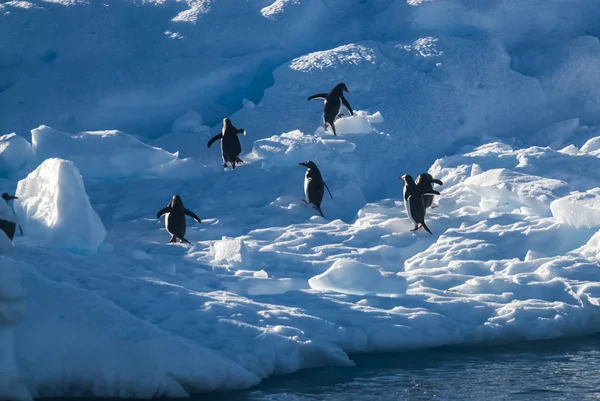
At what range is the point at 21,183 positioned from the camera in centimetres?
992

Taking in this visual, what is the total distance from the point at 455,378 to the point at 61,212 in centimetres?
438

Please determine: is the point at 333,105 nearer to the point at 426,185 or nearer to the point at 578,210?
the point at 426,185

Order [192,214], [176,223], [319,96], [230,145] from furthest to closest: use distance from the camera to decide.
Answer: [319,96], [230,145], [192,214], [176,223]

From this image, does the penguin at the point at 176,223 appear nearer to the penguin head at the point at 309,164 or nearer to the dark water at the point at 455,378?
the penguin head at the point at 309,164

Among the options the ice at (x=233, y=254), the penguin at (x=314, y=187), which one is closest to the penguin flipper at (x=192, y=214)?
the ice at (x=233, y=254)

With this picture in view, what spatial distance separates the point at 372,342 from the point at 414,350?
354mm

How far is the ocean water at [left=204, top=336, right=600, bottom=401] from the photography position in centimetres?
582

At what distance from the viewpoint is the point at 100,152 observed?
40.4ft

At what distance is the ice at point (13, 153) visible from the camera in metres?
12.2

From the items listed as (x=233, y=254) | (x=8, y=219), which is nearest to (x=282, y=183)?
(x=233, y=254)

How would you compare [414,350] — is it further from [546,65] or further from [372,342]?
[546,65]

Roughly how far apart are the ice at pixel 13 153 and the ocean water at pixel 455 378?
277 inches

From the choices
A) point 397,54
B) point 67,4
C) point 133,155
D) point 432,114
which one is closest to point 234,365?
point 133,155

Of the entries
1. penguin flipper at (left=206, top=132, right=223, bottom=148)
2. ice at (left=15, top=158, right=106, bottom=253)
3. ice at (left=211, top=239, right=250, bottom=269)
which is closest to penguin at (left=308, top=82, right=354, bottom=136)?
penguin flipper at (left=206, top=132, right=223, bottom=148)
